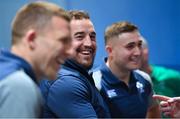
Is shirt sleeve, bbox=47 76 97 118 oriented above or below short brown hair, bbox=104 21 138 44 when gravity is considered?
below

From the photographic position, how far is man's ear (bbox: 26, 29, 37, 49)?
1.07 m

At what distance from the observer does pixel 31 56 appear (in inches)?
42.1

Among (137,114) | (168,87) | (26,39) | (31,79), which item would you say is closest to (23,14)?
(26,39)

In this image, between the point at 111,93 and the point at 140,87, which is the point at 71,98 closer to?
the point at 111,93

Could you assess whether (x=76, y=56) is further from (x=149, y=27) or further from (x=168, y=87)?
(x=149, y=27)

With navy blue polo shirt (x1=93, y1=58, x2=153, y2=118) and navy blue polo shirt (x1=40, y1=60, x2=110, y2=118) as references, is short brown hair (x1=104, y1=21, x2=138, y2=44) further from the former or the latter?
navy blue polo shirt (x1=40, y1=60, x2=110, y2=118)

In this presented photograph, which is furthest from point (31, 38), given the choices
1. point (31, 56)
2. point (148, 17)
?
point (148, 17)

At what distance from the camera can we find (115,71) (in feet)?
6.68

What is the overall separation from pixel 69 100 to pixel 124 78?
0.61m

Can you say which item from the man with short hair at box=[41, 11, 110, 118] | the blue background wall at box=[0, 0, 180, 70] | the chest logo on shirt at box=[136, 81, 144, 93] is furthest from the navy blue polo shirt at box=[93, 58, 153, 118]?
the blue background wall at box=[0, 0, 180, 70]

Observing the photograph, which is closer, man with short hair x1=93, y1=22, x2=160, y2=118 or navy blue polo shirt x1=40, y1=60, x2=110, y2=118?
navy blue polo shirt x1=40, y1=60, x2=110, y2=118

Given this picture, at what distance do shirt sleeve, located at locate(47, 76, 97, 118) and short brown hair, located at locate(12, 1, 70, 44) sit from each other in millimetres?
359

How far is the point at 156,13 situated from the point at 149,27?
0.39 feet

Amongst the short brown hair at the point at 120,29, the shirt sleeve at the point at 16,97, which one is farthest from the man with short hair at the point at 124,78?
the shirt sleeve at the point at 16,97
